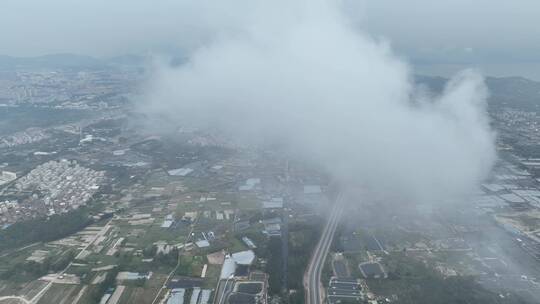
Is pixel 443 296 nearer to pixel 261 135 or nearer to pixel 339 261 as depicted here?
pixel 339 261

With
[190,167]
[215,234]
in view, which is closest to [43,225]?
[215,234]

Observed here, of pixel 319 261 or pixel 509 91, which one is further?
pixel 509 91

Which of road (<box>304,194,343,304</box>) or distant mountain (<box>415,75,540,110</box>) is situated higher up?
distant mountain (<box>415,75,540,110</box>)

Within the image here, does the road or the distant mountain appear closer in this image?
the road

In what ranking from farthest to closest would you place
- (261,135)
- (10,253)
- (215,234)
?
(261,135) → (215,234) → (10,253)
